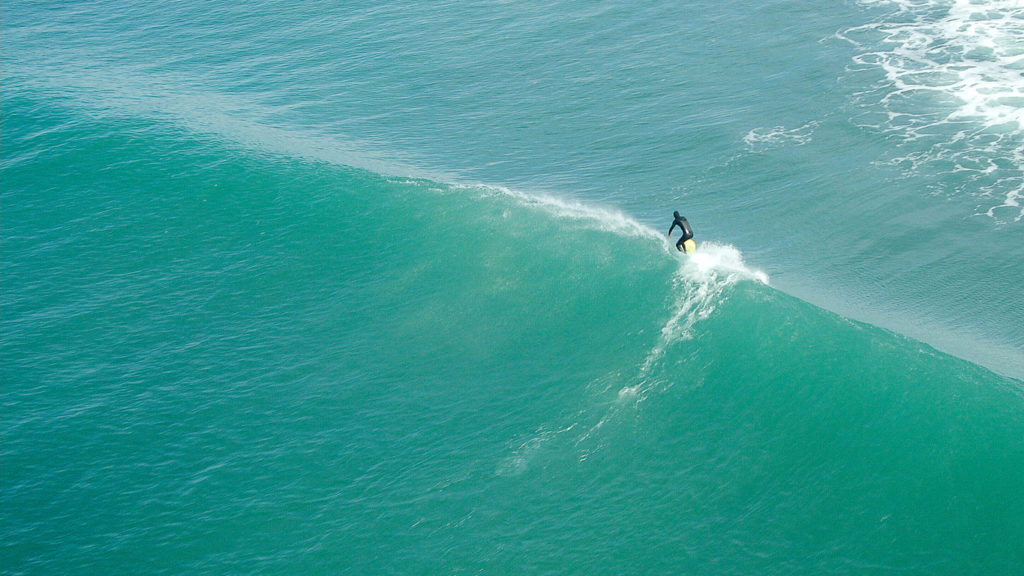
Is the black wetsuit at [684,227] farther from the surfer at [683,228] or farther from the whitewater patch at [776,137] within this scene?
the whitewater patch at [776,137]

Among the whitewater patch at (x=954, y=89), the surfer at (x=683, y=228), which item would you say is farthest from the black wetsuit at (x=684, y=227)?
the whitewater patch at (x=954, y=89)

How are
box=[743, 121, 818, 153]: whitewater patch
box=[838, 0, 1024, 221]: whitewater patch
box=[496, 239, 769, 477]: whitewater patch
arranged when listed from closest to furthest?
box=[496, 239, 769, 477]: whitewater patch → box=[838, 0, 1024, 221]: whitewater patch → box=[743, 121, 818, 153]: whitewater patch

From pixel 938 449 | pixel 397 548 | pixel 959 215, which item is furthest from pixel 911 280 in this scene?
pixel 397 548


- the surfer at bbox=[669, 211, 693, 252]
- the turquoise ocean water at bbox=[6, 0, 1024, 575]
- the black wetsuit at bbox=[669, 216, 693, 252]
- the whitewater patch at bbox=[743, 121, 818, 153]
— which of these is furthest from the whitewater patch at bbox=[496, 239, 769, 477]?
the whitewater patch at bbox=[743, 121, 818, 153]

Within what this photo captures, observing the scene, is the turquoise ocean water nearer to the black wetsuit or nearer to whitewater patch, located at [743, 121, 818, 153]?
whitewater patch, located at [743, 121, 818, 153]

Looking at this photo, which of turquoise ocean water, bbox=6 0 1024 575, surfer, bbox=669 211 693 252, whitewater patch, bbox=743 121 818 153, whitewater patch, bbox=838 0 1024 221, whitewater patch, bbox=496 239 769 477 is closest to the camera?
turquoise ocean water, bbox=6 0 1024 575

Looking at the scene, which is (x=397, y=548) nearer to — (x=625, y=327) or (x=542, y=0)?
(x=625, y=327)
